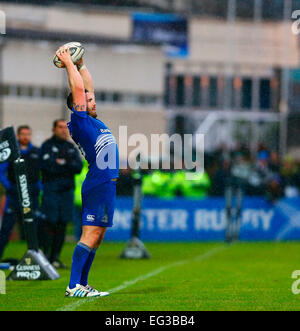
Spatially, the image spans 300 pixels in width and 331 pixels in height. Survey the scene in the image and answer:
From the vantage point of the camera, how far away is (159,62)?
4934cm

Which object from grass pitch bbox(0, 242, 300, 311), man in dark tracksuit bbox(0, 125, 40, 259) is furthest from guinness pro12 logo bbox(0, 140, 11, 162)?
man in dark tracksuit bbox(0, 125, 40, 259)

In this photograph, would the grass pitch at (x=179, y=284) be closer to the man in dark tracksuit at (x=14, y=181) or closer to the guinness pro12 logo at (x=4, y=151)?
the man in dark tracksuit at (x=14, y=181)

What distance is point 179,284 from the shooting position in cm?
1126

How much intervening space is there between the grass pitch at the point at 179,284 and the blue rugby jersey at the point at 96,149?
122 centimetres

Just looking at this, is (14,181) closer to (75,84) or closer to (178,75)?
(75,84)

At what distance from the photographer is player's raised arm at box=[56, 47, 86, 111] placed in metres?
9.33

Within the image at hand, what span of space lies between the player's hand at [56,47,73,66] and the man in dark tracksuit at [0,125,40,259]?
4.77m

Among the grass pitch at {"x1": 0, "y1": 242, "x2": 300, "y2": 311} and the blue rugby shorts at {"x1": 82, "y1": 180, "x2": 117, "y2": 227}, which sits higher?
the blue rugby shorts at {"x1": 82, "y1": 180, "x2": 117, "y2": 227}

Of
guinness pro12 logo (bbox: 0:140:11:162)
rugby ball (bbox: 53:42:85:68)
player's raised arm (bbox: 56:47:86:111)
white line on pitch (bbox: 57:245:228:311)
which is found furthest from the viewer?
guinness pro12 logo (bbox: 0:140:11:162)

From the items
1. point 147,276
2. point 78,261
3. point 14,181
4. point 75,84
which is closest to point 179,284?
point 147,276

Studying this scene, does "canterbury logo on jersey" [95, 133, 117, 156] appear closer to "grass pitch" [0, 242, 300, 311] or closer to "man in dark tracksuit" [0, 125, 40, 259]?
"grass pitch" [0, 242, 300, 311]

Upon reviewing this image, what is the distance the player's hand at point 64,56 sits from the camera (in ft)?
31.0

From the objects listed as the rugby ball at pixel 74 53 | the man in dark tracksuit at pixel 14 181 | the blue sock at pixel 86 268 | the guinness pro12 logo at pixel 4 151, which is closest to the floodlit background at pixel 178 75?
the man in dark tracksuit at pixel 14 181
